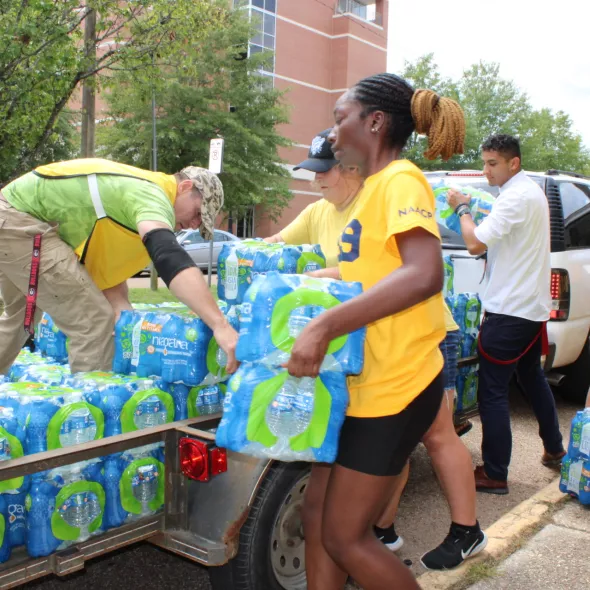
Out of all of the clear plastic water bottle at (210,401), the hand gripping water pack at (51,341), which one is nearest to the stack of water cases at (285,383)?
the clear plastic water bottle at (210,401)

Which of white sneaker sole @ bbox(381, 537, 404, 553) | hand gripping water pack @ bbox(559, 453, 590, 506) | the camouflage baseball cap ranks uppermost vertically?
the camouflage baseball cap

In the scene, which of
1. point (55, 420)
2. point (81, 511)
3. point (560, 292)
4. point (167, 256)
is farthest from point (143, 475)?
point (560, 292)

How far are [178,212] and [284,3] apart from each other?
124ft

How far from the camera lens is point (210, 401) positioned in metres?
3.10

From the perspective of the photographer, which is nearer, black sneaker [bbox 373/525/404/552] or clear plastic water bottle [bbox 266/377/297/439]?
clear plastic water bottle [bbox 266/377/297/439]

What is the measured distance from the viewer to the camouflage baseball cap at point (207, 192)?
3592 millimetres

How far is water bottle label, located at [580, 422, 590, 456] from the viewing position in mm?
4254

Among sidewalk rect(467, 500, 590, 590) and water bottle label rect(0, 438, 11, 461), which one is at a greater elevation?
water bottle label rect(0, 438, 11, 461)

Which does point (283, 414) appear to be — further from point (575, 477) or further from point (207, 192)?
point (575, 477)

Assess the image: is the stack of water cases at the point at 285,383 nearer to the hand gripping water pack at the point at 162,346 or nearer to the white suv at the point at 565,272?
the hand gripping water pack at the point at 162,346

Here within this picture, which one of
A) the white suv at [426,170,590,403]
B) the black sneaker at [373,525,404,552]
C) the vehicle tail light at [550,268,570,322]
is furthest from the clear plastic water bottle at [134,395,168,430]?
the vehicle tail light at [550,268,570,322]

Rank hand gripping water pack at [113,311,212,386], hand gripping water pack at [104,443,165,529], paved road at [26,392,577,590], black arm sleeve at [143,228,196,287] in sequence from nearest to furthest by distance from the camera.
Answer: hand gripping water pack at [104,443,165,529] → black arm sleeve at [143,228,196,287] → hand gripping water pack at [113,311,212,386] → paved road at [26,392,577,590]

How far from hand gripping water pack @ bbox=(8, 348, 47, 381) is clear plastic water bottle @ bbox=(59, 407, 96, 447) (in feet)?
2.85

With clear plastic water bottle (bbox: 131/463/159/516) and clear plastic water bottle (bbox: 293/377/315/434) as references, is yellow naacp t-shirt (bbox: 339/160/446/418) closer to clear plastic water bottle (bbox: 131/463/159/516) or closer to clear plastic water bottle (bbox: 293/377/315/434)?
clear plastic water bottle (bbox: 293/377/315/434)
